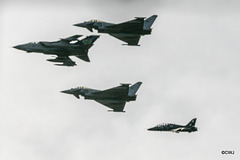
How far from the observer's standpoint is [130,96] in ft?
293

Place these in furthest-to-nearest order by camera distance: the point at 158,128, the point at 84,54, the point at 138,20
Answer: the point at 158,128 → the point at 84,54 → the point at 138,20

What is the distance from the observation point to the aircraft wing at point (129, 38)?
9050 centimetres

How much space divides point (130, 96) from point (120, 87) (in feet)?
9.70

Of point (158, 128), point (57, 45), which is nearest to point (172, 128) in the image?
point (158, 128)

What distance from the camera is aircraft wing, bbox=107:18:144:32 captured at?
86000mm

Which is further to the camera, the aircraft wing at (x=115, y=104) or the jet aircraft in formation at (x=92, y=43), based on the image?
the aircraft wing at (x=115, y=104)

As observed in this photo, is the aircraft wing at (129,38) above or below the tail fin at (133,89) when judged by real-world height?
above

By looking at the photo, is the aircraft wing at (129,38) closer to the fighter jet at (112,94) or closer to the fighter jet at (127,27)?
the fighter jet at (127,27)

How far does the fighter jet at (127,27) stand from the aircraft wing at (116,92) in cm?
1042

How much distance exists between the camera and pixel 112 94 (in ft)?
294

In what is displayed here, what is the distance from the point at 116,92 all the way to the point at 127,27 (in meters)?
12.5

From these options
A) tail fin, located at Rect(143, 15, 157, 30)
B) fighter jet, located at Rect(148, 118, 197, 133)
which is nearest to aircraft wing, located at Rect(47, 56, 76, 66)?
tail fin, located at Rect(143, 15, 157, 30)

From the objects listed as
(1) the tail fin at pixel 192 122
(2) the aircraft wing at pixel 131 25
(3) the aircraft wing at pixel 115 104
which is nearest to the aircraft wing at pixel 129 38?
(2) the aircraft wing at pixel 131 25

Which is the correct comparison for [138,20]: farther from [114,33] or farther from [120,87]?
[120,87]
